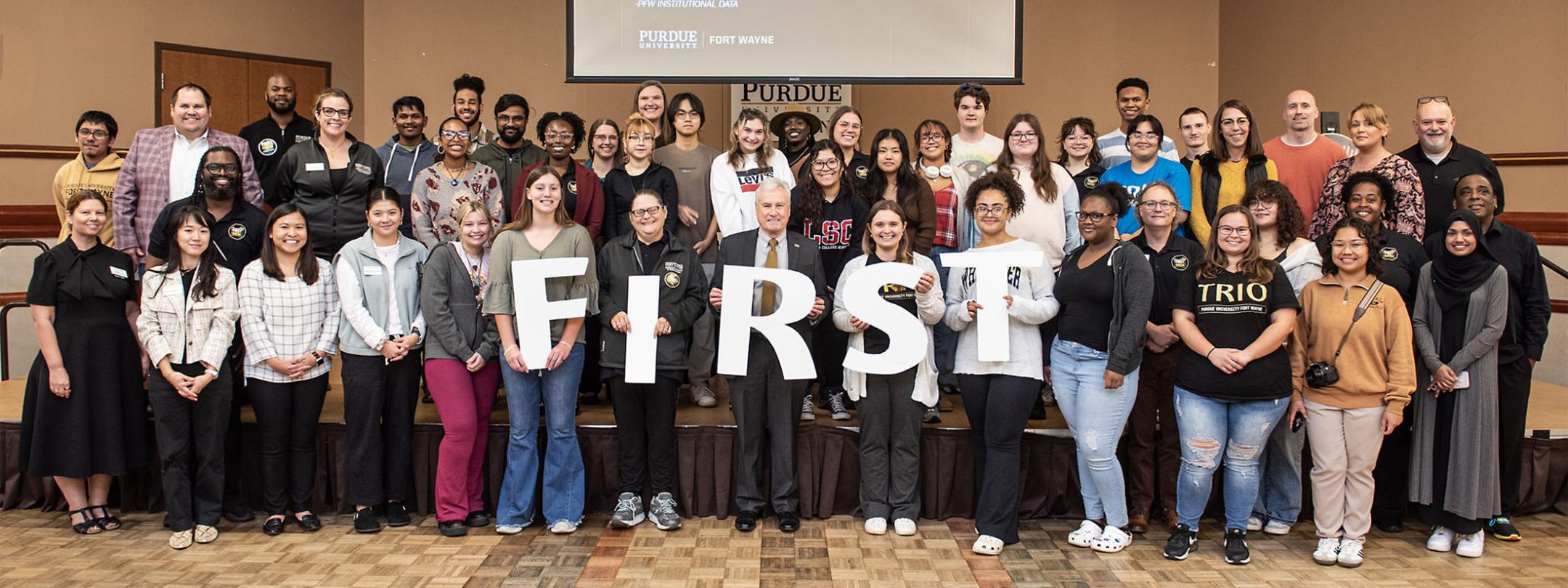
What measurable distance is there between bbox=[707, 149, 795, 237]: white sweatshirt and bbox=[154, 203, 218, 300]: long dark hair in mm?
1926

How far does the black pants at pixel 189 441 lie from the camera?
3.88 metres

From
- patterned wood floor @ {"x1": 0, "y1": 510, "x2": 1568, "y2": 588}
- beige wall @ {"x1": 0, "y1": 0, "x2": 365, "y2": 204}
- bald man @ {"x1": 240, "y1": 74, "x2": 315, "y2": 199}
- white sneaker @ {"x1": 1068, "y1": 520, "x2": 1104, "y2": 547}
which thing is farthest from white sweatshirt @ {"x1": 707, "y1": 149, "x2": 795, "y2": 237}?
beige wall @ {"x1": 0, "y1": 0, "x2": 365, "y2": 204}

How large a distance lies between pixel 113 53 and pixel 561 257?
16.4 feet

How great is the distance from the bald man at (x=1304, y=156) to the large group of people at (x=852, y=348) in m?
0.20

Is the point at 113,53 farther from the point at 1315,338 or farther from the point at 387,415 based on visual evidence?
the point at 1315,338

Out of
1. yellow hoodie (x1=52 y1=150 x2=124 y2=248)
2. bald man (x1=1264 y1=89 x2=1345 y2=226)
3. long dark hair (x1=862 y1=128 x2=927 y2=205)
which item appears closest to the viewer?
long dark hair (x1=862 y1=128 x2=927 y2=205)

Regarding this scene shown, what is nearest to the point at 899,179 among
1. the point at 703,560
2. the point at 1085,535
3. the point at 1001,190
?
the point at 1001,190

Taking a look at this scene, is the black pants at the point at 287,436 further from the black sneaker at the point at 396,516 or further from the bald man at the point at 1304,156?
the bald man at the point at 1304,156

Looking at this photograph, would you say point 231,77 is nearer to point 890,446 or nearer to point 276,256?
point 276,256

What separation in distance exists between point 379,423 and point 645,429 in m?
1.00

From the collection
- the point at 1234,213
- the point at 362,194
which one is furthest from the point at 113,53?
the point at 1234,213

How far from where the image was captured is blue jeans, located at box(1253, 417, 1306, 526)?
396 cm

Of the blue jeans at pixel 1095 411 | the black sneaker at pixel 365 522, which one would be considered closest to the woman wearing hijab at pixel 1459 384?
the blue jeans at pixel 1095 411

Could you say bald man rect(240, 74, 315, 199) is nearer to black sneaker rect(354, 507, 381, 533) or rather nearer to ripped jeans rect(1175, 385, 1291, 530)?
black sneaker rect(354, 507, 381, 533)
